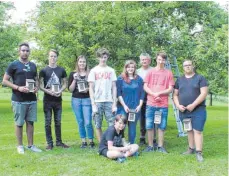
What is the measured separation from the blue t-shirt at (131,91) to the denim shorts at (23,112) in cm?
171

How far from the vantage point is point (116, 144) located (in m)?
7.29

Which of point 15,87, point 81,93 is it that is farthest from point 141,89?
point 15,87

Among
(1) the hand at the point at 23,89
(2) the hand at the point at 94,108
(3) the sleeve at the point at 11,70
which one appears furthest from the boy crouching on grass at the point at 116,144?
(3) the sleeve at the point at 11,70

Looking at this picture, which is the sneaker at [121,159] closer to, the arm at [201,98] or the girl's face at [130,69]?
the arm at [201,98]

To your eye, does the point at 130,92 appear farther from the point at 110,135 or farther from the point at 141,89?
the point at 110,135

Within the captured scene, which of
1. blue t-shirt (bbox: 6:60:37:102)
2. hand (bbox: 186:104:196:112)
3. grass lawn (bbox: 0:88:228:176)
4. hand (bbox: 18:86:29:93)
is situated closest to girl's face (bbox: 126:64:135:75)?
hand (bbox: 186:104:196:112)

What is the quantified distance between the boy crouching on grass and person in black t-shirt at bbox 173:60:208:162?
112 cm

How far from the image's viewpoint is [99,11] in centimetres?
1077

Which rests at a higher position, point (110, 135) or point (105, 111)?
point (105, 111)

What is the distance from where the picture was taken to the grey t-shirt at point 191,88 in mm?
7156

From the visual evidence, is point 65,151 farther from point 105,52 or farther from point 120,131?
point 105,52

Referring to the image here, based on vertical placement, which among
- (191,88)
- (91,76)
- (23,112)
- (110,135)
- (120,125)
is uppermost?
(91,76)

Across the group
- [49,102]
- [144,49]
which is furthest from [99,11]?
[49,102]

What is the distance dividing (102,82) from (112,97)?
14.1 inches
